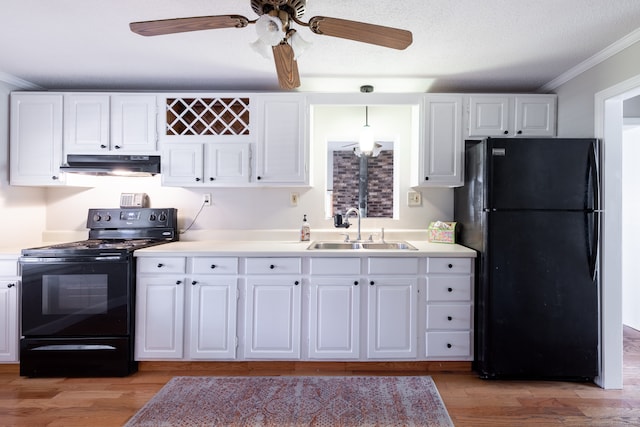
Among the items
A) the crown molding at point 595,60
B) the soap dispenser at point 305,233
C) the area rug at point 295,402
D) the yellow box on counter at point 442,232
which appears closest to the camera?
the area rug at point 295,402

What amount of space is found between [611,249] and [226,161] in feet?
9.24

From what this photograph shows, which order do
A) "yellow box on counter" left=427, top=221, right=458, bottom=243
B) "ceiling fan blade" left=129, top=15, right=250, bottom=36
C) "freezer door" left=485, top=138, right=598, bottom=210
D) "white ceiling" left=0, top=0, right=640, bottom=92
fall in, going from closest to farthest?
"ceiling fan blade" left=129, top=15, right=250, bottom=36 < "white ceiling" left=0, top=0, right=640, bottom=92 < "freezer door" left=485, top=138, right=598, bottom=210 < "yellow box on counter" left=427, top=221, right=458, bottom=243

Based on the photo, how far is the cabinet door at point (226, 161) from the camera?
111 inches

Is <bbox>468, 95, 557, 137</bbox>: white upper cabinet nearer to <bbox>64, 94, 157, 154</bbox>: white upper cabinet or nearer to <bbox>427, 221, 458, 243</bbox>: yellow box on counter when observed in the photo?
<bbox>427, 221, 458, 243</bbox>: yellow box on counter

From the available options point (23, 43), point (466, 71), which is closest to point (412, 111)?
point (466, 71)

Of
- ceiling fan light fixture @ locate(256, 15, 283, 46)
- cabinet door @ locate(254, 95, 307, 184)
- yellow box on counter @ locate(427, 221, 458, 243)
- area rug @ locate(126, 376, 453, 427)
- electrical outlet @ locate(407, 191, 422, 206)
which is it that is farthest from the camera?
electrical outlet @ locate(407, 191, 422, 206)

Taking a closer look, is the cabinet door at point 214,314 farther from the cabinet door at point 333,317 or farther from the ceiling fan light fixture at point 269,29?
the ceiling fan light fixture at point 269,29

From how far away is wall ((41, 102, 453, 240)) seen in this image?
10.2 feet

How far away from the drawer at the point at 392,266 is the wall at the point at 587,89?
60.7 inches

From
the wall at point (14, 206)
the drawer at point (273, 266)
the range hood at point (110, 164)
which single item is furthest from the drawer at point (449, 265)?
the wall at point (14, 206)

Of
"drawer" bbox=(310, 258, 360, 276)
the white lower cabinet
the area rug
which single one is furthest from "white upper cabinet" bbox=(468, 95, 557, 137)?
the area rug

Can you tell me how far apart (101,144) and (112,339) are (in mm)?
1490

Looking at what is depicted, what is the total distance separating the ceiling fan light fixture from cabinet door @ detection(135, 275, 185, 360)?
1782mm

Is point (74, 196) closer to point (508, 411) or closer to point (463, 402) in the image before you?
point (463, 402)
